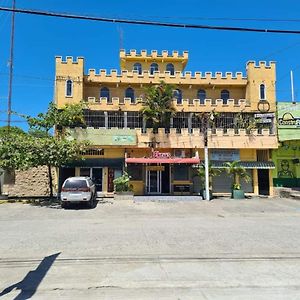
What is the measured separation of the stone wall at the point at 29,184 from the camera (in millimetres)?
30078

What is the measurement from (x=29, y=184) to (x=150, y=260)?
969 inches

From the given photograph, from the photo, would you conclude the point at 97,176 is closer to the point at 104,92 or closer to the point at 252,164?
the point at 104,92

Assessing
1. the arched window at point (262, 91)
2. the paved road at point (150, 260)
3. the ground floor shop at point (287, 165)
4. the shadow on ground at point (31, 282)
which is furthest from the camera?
the ground floor shop at point (287, 165)

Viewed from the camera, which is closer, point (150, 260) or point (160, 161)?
point (150, 260)

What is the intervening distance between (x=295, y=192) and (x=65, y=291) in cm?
2662

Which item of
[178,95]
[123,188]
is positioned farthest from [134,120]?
[123,188]

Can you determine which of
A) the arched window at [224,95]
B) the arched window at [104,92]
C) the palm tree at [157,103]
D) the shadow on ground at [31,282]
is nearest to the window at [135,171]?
the palm tree at [157,103]

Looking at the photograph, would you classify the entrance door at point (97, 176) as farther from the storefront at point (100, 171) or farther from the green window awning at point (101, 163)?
the green window awning at point (101, 163)

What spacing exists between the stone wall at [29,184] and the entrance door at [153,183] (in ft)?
27.4

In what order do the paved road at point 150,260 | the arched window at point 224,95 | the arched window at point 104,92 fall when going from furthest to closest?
1. the arched window at point 224,95
2. the arched window at point 104,92
3. the paved road at point 150,260

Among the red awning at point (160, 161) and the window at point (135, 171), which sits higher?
the red awning at point (160, 161)

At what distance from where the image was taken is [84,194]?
69.2ft

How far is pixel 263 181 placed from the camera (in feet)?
104

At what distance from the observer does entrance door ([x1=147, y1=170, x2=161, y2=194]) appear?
3098 centimetres
